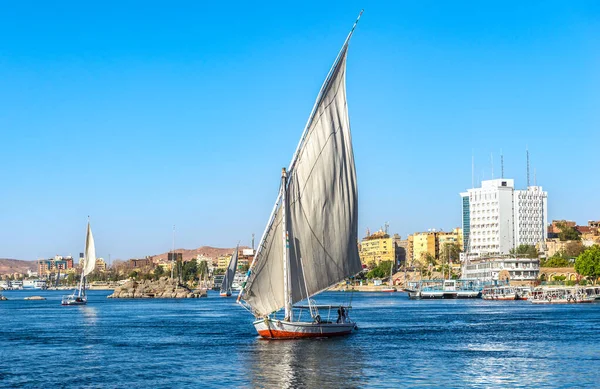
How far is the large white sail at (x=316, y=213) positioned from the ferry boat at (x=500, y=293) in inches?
3890

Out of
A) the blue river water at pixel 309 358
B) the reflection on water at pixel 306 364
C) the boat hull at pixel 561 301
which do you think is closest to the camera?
the reflection on water at pixel 306 364

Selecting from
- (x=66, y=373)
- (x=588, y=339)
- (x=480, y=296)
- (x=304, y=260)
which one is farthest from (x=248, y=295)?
(x=480, y=296)

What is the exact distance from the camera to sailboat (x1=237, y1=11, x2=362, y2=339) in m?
50.9

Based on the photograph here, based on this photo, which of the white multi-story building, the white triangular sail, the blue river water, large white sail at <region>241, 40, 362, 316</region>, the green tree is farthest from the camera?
the white triangular sail

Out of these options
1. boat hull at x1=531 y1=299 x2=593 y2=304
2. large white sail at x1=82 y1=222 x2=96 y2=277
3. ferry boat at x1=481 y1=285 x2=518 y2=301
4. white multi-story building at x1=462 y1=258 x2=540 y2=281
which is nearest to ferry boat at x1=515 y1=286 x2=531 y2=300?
ferry boat at x1=481 y1=285 x2=518 y2=301

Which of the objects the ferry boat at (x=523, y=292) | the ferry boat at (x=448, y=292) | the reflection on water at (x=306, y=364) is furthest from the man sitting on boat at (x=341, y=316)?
the ferry boat at (x=448, y=292)

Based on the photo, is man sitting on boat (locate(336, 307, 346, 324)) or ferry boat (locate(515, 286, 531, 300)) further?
ferry boat (locate(515, 286, 531, 300))

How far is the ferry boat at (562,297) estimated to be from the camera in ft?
409

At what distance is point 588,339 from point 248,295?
872 inches

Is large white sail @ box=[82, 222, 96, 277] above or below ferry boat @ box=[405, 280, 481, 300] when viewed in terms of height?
above

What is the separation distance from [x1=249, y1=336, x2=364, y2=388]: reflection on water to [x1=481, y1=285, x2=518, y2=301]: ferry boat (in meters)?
95.7

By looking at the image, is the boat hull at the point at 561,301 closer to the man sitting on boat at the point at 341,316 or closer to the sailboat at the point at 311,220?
the man sitting on boat at the point at 341,316

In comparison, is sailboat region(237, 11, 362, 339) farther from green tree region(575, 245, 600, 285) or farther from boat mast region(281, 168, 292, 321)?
green tree region(575, 245, 600, 285)

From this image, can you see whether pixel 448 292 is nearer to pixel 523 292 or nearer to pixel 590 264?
pixel 523 292
